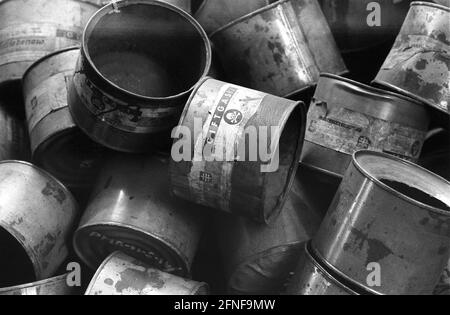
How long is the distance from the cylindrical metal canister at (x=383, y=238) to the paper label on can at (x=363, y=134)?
22 centimetres

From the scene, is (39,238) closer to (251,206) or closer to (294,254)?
(251,206)

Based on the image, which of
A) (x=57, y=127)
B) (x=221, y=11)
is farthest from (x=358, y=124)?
(x=57, y=127)

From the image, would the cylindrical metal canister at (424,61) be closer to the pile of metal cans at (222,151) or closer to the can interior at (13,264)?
the pile of metal cans at (222,151)

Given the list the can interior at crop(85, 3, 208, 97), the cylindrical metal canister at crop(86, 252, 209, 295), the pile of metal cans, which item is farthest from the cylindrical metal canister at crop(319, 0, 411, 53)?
the cylindrical metal canister at crop(86, 252, 209, 295)

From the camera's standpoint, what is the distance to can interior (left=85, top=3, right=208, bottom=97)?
2.08 m

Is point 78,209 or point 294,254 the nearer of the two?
point 294,254

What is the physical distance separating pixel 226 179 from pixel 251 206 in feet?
0.42

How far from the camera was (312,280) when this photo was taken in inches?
69.9

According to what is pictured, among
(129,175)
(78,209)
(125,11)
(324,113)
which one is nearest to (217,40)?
(125,11)

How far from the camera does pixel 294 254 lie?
76.0 inches

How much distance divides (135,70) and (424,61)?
119cm

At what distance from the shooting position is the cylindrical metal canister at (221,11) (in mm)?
2350

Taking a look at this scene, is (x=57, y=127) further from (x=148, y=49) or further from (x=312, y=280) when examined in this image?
(x=312, y=280)

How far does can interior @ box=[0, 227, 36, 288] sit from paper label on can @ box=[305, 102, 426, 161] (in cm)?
128
